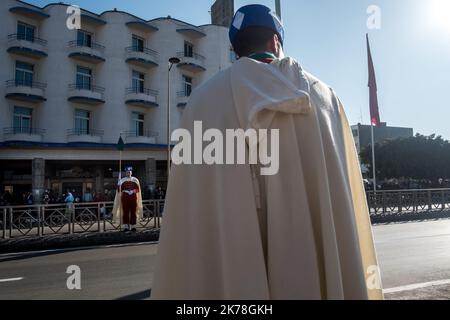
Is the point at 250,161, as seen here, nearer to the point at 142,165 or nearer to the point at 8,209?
the point at 8,209

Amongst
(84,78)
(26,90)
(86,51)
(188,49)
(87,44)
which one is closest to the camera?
(26,90)

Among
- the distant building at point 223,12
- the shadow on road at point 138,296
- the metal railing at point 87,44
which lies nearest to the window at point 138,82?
the metal railing at point 87,44

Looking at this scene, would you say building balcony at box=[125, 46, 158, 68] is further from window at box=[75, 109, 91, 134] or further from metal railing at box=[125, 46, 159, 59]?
window at box=[75, 109, 91, 134]

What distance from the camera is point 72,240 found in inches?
413

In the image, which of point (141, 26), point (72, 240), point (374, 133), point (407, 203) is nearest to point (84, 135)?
point (141, 26)

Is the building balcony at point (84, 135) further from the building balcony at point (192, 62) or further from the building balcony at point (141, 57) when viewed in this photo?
Answer: the building balcony at point (192, 62)

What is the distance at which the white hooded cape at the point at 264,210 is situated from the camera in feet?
3.89

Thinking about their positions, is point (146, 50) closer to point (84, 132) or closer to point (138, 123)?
point (138, 123)

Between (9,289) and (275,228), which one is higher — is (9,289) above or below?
below

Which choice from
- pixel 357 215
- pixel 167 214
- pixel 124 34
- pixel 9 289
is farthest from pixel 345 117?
pixel 124 34

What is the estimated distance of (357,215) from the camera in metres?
1.50

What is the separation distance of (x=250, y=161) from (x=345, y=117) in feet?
1.61

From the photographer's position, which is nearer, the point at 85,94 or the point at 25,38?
the point at 25,38

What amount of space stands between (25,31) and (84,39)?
3.74 metres
